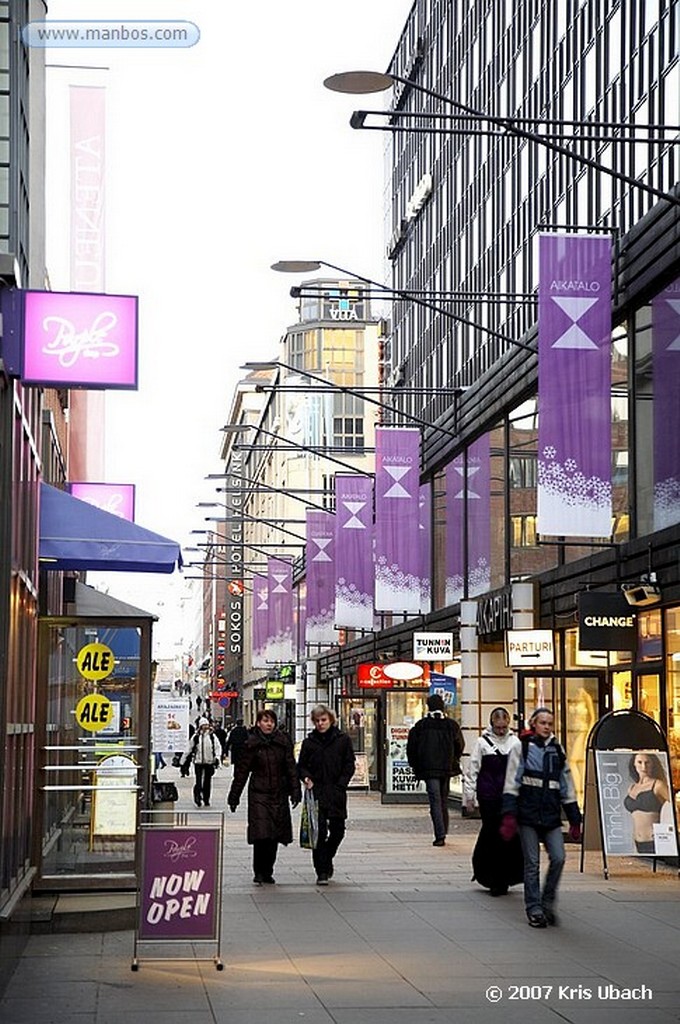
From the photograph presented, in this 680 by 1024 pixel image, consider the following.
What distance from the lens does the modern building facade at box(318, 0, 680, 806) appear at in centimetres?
2312

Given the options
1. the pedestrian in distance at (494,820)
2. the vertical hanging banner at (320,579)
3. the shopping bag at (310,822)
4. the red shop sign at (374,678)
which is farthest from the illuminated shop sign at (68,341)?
the vertical hanging banner at (320,579)

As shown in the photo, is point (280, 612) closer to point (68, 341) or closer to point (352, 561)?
point (352, 561)

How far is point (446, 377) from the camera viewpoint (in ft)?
146

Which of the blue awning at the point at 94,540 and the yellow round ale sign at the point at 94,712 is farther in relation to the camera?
the yellow round ale sign at the point at 94,712

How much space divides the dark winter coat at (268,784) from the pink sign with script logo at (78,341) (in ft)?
25.1

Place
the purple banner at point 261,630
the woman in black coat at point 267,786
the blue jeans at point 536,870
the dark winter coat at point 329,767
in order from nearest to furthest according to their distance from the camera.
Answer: the blue jeans at point 536,870, the woman in black coat at point 267,786, the dark winter coat at point 329,767, the purple banner at point 261,630

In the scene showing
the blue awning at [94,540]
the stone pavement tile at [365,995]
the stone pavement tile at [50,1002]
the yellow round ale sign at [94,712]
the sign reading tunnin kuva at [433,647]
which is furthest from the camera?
the sign reading tunnin kuva at [433,647]

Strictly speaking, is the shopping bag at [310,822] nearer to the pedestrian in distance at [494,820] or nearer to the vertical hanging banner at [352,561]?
the pedestrian in distance at [494,820]

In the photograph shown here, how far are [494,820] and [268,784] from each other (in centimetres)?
243

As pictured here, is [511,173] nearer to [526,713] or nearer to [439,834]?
[526,713]

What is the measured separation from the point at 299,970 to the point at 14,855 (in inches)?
84.7

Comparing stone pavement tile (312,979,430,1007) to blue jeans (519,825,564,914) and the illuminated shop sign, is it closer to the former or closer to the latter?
blue jeans (519,825,564,914)

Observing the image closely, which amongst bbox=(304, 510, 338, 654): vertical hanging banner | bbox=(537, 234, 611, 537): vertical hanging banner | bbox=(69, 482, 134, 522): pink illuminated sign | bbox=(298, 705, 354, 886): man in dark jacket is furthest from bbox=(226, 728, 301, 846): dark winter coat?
bbox=(304, 510, 338, 654): vertical hanging banner

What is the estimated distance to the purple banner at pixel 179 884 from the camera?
12586 mm
